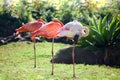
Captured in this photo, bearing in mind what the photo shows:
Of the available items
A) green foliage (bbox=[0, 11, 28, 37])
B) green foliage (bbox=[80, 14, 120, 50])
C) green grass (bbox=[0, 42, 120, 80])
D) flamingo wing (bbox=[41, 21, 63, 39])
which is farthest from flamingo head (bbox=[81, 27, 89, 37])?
green foliage (bbox=[0, 11, 28, 37])

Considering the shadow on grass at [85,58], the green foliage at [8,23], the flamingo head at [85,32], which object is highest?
the flamingo head at [85,32]

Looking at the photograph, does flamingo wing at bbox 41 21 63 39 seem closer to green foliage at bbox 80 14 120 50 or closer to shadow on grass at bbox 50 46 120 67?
shadow on grass at bbox 50 46 120 67

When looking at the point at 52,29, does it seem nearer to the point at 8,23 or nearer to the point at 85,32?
the point at 85,32

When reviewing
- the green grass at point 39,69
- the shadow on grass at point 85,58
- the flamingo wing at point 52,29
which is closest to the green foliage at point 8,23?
the green grass at point 39,69

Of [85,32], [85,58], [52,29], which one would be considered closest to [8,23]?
[85,58]

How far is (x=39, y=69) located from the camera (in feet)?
34.3

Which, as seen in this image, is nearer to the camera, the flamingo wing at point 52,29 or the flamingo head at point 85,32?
the flamingo head at point 85,32

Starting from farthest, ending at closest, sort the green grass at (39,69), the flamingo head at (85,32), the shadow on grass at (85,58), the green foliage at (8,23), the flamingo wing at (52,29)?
the green foliage at (8,23)
the shadow on grass at (85,58)
the flamingo wing at (52,29)
the flamingo head at (85,32)
the green grass at (39,69)

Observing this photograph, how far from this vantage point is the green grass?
896 centimetres

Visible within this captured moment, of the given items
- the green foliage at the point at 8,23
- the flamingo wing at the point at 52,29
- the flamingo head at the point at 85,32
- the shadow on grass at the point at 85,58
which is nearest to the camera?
the flamingo head at the point at 85,32

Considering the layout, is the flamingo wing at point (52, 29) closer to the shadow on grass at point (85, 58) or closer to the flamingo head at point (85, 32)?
the flamingo head at point (85, 32)

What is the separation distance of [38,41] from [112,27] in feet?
22.9

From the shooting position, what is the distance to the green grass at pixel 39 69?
896cm

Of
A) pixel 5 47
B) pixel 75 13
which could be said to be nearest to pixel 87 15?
pixel 75 13
